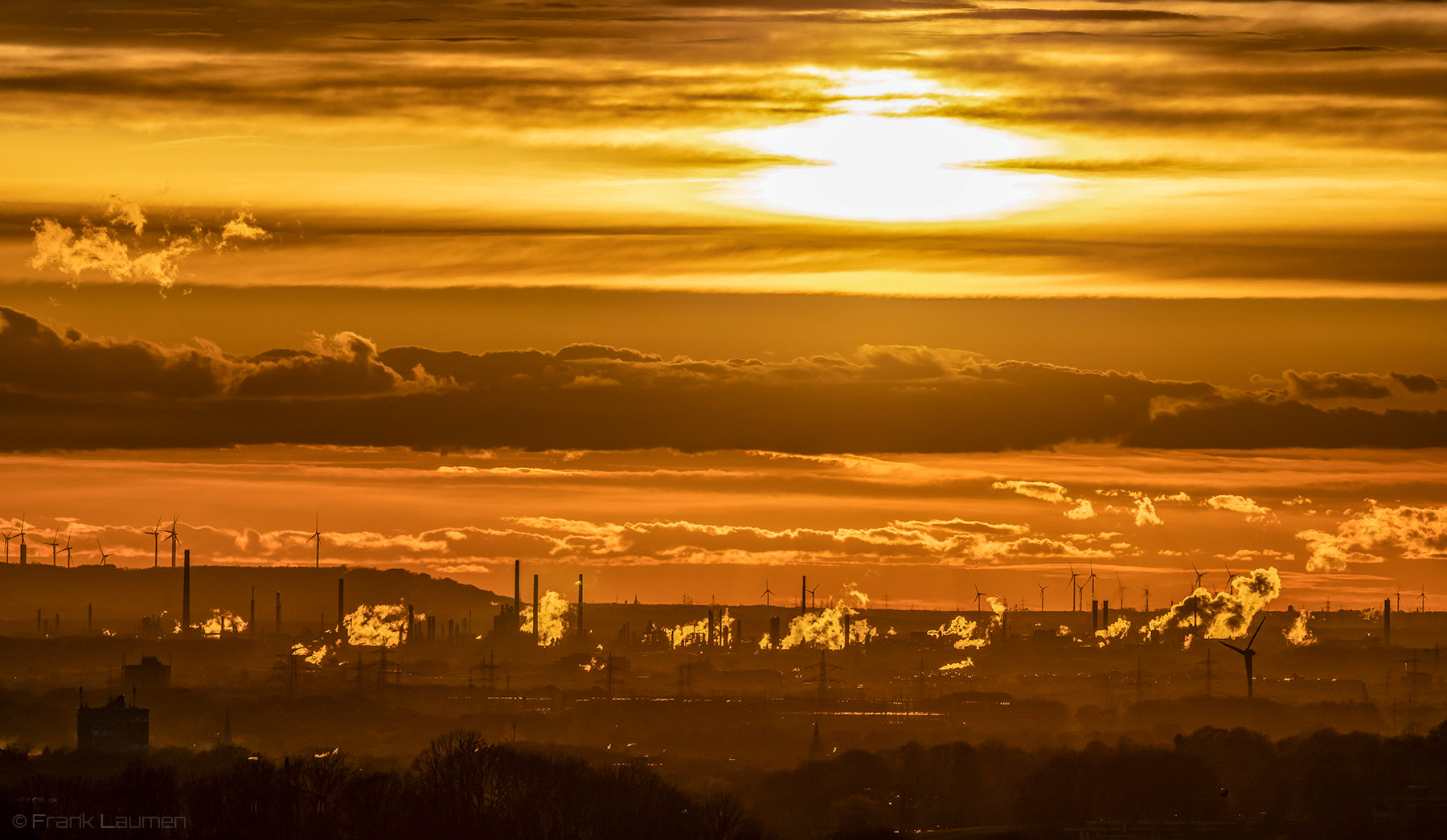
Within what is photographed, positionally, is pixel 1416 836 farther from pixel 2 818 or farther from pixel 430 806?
pixel 2 818

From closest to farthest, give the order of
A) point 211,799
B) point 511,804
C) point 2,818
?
1. point 2,818
2. point 211,799
3. point 511,804

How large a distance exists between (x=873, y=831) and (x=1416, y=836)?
54142 mm

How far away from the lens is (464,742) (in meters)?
176

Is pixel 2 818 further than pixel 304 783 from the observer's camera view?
No

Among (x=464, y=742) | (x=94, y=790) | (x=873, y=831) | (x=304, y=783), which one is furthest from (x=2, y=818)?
(x=873, y=831)

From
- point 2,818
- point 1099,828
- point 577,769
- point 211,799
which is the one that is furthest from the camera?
point 1099,828

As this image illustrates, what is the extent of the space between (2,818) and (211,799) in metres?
14.4

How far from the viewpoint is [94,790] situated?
151 m

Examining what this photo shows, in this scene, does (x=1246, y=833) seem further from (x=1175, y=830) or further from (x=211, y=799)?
(x=211, y=799)

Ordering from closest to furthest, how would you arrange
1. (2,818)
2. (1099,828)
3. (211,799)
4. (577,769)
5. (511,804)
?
(2,818)
(211,799)
(511,804)
(577,769)
(1099,828)

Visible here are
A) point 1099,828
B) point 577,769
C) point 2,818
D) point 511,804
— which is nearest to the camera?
point 2,818

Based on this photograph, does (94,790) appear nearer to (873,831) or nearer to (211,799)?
(211,799)

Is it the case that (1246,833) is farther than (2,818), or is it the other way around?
(1246,833)

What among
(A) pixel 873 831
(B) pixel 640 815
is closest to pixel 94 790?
(B) pixel 640 815
